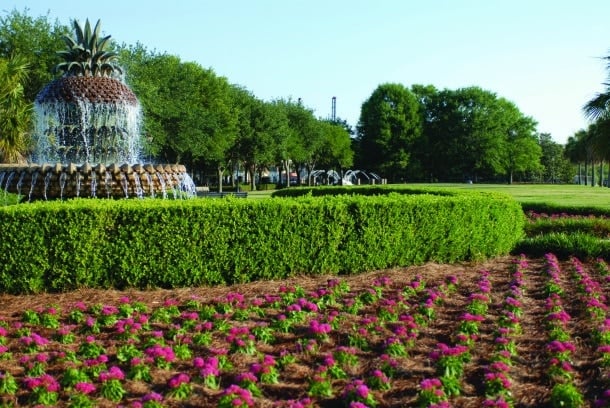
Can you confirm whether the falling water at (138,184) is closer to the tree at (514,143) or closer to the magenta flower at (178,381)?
the magenta flower at (178,381)

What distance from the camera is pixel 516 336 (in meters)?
6.32

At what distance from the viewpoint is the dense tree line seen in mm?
28984

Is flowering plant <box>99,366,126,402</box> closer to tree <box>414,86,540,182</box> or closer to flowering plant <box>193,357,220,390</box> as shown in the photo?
flowering plant <box>193,357,220,390</box>

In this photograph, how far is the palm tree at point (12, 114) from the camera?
79.9 feet

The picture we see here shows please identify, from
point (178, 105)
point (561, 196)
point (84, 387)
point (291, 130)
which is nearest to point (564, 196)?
point (561, 196)

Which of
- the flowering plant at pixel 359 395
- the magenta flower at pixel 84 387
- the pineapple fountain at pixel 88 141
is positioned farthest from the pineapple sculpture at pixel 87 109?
the flowering plant at pixel 359 395

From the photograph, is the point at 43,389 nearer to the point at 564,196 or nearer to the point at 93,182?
the point at 93,182

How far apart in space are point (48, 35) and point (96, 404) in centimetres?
2988

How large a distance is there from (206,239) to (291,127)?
51169mm

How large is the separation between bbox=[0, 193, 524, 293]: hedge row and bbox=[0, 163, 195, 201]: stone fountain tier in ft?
5.42

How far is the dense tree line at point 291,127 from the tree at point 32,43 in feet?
0.17

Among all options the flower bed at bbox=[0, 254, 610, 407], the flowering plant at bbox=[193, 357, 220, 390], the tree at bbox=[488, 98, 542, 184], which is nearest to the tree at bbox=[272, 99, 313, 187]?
the tree at bbox=[488, 98, 542, 184]

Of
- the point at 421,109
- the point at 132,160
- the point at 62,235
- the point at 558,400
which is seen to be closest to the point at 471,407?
the point at 558,400

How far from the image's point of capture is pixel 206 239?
8.45 metres
